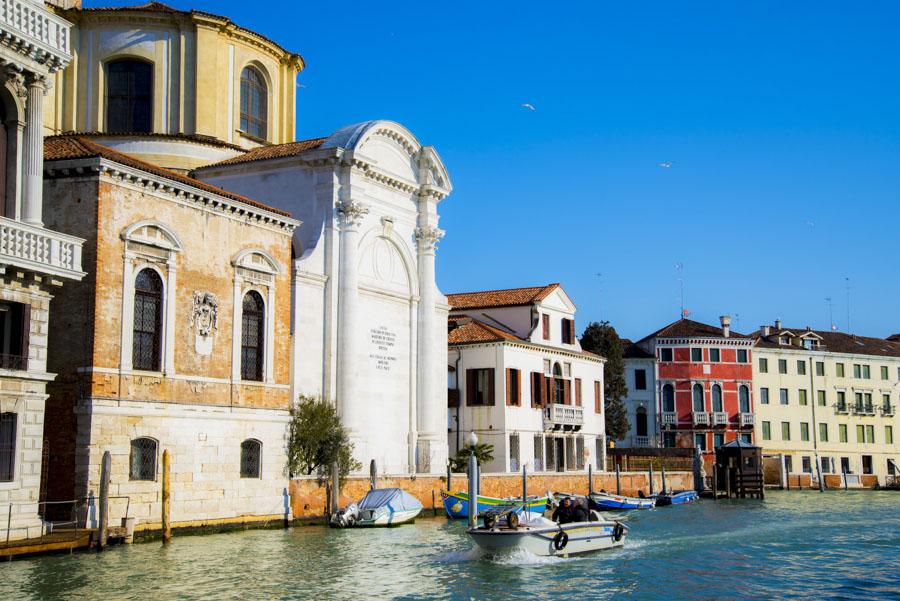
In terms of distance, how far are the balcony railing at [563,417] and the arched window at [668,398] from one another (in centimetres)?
1476

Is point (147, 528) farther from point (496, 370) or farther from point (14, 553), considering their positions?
point (496, 370)

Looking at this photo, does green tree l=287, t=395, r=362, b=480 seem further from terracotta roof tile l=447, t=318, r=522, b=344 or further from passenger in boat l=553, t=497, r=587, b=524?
terracotta roof tile l=447, t=318, r=522, b=344

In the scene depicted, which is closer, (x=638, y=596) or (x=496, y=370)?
(x=638, y=596)

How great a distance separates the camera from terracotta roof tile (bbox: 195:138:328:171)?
112ft

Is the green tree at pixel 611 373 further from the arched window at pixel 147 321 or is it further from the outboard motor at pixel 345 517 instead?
the arched window at pixel 147 321

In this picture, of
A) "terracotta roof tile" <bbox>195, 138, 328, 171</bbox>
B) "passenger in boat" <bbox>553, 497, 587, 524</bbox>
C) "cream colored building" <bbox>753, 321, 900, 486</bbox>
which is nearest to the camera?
"passenger in boat" <bbox>553, 497, 587, 524</bbox>

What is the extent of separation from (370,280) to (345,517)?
893 cm

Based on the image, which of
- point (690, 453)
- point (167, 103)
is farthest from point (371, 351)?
point (690, 453)

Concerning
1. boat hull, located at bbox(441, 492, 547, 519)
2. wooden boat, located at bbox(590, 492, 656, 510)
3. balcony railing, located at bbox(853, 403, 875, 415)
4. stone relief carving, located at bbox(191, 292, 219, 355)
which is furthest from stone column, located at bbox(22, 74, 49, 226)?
balcony railing, located at bbox(853, 403, 875, 415)

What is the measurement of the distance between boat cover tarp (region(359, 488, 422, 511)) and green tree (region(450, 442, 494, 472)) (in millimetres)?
8694

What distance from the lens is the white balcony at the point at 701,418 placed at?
6050cm

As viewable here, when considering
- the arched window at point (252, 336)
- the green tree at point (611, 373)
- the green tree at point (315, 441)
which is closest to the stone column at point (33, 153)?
the arched window at point (252, 336)

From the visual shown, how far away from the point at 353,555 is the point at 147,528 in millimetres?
4457

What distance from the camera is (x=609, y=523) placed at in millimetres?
24828
